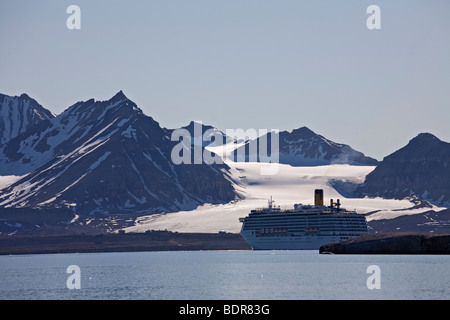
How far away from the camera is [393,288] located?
111 m

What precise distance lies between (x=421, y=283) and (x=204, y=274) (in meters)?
42.3

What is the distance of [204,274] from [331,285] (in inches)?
1462
